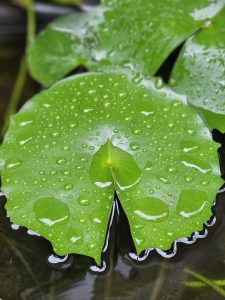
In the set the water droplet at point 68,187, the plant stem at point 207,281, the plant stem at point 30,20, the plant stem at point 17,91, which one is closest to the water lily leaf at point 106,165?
the water droplet at point 68,187

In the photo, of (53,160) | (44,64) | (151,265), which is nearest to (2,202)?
(53,160)

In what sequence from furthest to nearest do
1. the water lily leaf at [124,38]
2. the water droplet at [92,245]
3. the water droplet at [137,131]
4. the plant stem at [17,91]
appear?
the plant stem at [17,91], the water lily leaf at [124,38], the water droplet at [137,131], the water droplet at [92,245]

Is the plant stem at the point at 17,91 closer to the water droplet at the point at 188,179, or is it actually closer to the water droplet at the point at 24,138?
the water droplet at the point at 24,138

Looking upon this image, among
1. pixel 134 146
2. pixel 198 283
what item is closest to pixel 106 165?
pixel 134 146

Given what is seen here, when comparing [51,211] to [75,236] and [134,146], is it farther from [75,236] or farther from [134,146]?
[134,146]

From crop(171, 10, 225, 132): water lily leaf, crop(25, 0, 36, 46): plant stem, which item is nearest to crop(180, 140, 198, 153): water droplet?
crop(171, 10, 225, 132): water lily leaf

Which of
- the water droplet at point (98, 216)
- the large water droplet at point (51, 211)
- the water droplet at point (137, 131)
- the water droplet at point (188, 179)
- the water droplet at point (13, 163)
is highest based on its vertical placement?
the water droplet at point (137, 131)

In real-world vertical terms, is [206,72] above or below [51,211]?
above
